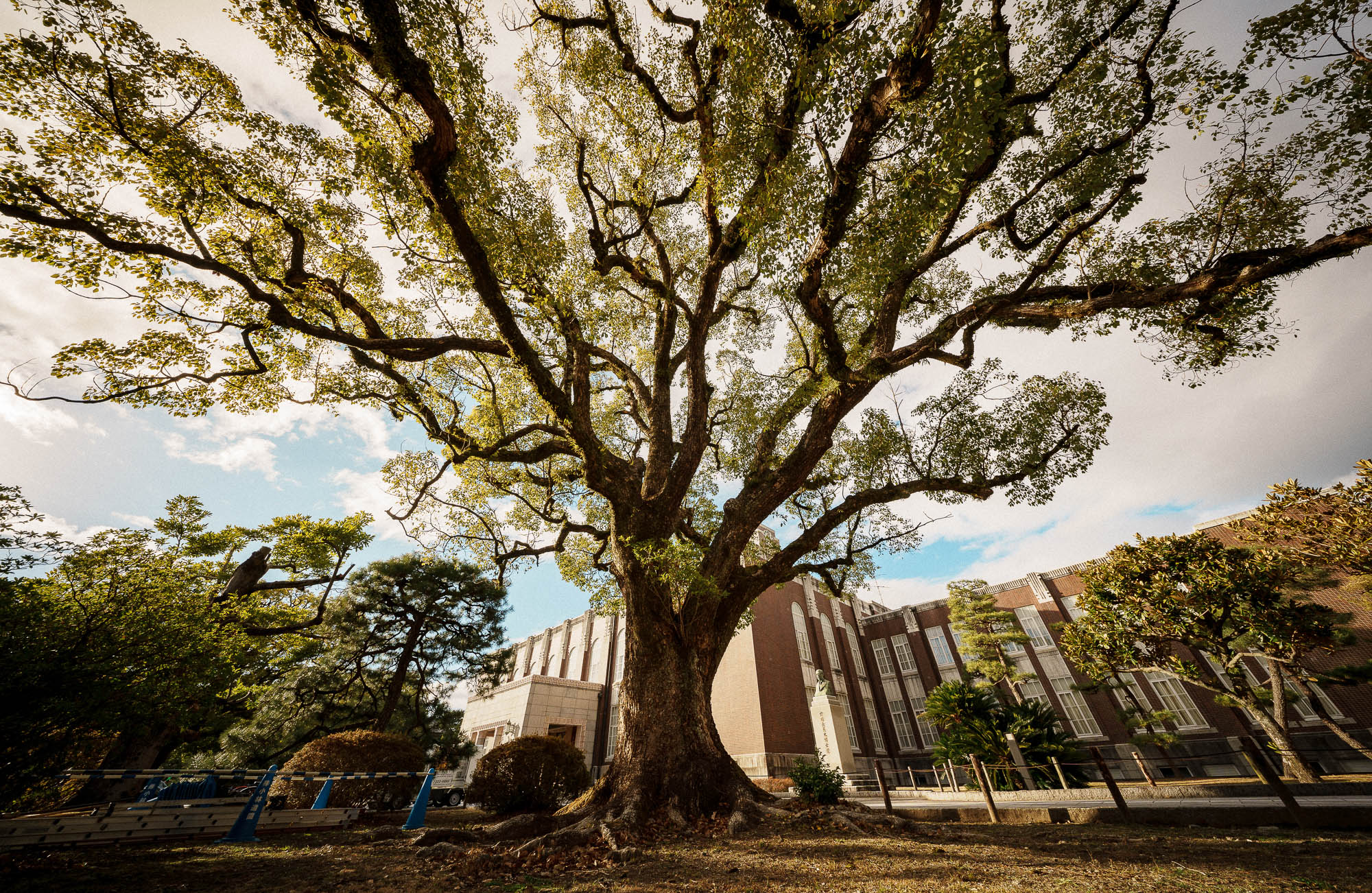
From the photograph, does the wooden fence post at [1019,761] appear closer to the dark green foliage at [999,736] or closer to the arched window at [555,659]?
the dark green foliage at [999,736]

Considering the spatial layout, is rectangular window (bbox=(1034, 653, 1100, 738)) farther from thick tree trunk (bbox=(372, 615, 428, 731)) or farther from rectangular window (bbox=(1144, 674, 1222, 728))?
thick tree trunk (bbox=(372, 615, 428, 731))

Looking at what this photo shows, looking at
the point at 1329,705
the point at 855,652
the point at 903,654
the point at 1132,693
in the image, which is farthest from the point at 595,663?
the point at 1329,705

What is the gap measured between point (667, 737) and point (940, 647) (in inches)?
983

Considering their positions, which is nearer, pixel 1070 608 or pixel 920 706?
pixel 1070 608

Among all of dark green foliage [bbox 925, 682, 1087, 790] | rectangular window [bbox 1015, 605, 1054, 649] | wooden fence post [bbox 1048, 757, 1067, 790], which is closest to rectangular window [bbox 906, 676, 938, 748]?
rectangular window [bbox 1015, 605, 1054, 649]

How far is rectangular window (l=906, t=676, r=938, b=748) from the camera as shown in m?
23.8

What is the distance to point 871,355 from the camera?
7262mm

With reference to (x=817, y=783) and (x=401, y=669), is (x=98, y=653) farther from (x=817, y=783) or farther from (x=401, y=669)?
(x=401, y=669)

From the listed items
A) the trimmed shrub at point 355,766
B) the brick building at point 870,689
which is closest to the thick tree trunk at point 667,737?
the trimmed shrub at point 355,766

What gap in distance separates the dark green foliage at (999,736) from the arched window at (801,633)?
9264 millimetres

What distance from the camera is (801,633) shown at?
23250 millimetres

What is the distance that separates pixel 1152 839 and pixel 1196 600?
8.43 meters

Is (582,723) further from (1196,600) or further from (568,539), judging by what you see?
(1196,600)

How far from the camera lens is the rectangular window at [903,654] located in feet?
86.4
